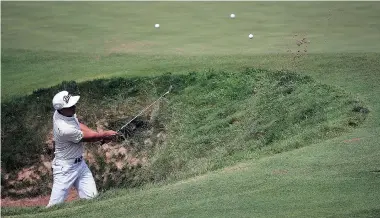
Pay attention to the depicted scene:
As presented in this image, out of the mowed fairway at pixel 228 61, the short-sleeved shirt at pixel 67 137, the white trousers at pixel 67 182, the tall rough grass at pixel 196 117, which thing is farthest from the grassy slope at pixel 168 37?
the white trousers at pixel 67 182

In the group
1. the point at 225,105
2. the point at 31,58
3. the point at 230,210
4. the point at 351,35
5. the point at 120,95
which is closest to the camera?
the point at 230,210

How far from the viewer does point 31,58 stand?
17.1 meters

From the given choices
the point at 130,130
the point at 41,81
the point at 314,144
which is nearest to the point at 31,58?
the point at 41,81

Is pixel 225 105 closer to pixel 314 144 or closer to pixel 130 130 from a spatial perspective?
pixel 130 130

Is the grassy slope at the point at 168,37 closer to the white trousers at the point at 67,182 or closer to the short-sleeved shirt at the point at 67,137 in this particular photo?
the short-sleeved shirt at the point at 67,137

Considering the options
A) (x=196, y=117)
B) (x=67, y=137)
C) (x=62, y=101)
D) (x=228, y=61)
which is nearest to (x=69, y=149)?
(x=67, y=137)

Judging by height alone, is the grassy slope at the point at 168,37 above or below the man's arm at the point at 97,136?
above

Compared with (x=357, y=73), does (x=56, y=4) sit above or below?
above

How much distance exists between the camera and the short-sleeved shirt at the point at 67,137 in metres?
10.6

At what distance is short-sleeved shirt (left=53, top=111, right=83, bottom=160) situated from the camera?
34.7ft

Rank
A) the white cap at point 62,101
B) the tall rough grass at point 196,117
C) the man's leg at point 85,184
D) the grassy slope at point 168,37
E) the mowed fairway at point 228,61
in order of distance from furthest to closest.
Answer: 1. the grassy slope at point 168,37
2. the tall rough grass at point 196,117
3. the man's leg at point 85,184
4. the white cap at point 62,101
5. the mowed fairway at point 228,61

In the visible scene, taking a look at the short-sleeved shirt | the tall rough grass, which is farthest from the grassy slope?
the short-sleeved shirt

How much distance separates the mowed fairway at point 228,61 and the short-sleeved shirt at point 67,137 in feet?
3.86

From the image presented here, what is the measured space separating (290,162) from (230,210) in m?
1.76
